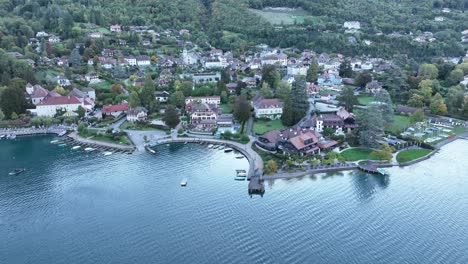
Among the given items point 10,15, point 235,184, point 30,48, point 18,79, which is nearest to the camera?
point 235,184

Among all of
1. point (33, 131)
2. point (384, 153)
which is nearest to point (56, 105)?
point (33, 131)

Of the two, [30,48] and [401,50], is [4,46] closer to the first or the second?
[30,48]

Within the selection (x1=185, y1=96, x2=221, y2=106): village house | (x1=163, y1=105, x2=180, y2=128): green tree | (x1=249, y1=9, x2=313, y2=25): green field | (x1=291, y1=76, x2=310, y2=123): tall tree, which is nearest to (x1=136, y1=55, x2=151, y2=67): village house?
(x1=185, y1=96, x2=221, y2=106): village house

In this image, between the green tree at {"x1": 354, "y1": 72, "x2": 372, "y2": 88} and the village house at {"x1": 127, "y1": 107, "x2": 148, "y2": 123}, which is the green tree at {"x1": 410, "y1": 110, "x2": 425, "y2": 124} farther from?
the village house at {"x1": 127, "y1": 107, "x2": 148, "y2": 123}

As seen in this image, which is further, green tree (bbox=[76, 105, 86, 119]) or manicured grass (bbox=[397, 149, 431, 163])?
green tree (bbox=[76, 105, 86, 119])

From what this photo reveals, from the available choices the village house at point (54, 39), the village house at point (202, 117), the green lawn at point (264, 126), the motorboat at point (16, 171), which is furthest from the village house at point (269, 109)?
the village house at point (54, 39)

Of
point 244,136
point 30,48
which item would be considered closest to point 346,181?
point 244,136
